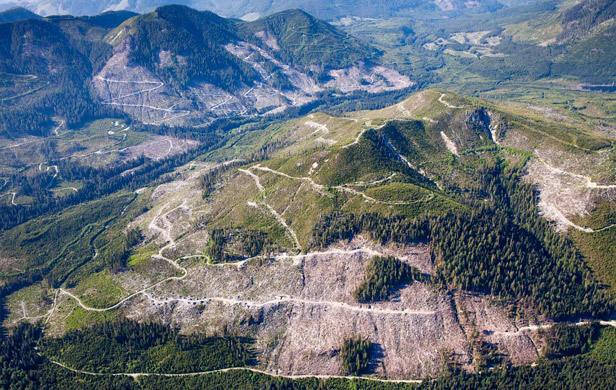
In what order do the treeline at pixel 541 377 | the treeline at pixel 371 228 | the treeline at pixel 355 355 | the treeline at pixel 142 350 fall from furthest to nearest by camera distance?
the treeline at pixel 371 228, the treeline at pixel 142 350, the treeline at pixel 355 355, the treeline at pixel 541 377

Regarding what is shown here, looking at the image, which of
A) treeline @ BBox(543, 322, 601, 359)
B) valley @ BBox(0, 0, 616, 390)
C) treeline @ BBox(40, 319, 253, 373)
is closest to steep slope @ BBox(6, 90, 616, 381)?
valley @ BBox(0, 0, 616, 390)

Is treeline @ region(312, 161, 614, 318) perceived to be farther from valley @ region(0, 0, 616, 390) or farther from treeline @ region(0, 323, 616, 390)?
treeline @ region(0, 323, 616, 390)

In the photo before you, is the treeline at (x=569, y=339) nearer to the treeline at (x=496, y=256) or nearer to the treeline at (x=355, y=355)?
the treeline at (x=496, y=256)

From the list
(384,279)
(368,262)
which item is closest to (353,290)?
(368,262)

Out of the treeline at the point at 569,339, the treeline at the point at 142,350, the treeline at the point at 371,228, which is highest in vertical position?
the treeline at the point at 371,228

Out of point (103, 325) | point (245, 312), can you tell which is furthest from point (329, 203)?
point (103, 325)

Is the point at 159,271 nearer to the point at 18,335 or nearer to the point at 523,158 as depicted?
the point at 18,335

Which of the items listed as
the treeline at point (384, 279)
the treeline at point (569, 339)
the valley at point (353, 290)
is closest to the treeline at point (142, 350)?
the valley at point (353, 290)
